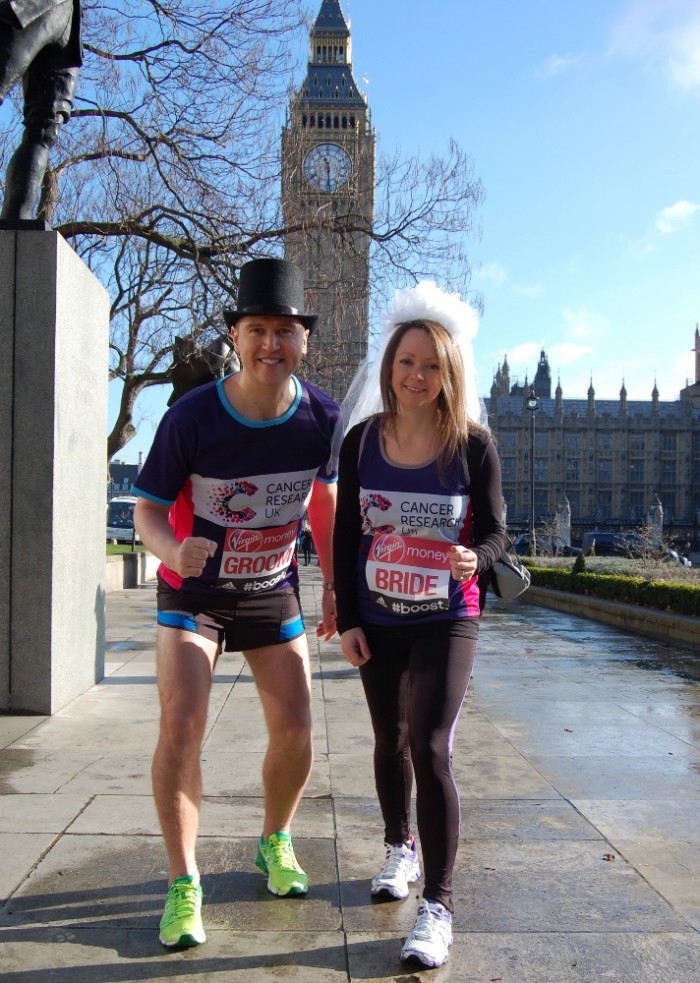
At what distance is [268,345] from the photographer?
2.93 metres

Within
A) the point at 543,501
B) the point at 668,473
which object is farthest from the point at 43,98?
the point at 668,473

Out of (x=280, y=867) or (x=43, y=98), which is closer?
(x=280, y=867)

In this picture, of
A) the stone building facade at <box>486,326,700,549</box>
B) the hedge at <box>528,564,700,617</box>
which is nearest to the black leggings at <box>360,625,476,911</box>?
the hedge at <box>528,564,700,617</box>

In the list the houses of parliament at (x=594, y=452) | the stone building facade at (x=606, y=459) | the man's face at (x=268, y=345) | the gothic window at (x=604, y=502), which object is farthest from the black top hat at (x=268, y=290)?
the gothic window at (x=604, y=502)

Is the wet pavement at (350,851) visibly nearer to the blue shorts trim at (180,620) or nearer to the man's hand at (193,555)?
the blue shorts trim at (180,620)

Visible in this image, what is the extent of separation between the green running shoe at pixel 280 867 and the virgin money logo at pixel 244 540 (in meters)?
0.94

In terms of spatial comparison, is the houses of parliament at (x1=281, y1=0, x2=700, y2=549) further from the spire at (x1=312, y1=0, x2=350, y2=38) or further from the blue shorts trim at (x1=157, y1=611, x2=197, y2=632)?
the blue shorts trim at (x1=157, y1=611, x2=197, y2=632)

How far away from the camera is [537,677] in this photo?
780cm

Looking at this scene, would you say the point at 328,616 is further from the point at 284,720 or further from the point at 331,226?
the point at 331,226

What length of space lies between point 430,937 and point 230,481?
1.39 m

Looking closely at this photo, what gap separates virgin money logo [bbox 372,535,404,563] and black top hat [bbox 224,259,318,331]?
0.75 m

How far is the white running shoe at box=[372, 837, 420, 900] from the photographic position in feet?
9.69

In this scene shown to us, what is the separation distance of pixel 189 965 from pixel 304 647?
98 cm

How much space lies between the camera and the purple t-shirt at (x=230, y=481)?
2904 millimetres
